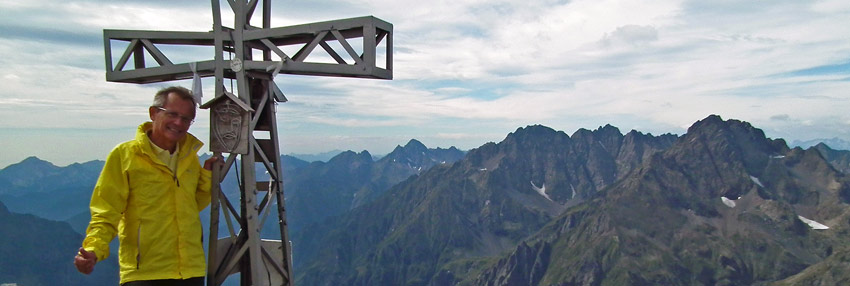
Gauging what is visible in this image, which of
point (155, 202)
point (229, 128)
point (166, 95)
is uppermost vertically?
point (166, 95)

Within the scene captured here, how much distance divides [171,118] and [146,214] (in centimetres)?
111

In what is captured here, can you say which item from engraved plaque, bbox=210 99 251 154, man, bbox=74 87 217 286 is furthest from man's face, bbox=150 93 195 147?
engraved plaque, bbox=210 99 251 154

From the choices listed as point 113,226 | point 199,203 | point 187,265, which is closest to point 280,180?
point 199,203

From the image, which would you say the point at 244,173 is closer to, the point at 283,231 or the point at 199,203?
the point at 199,203

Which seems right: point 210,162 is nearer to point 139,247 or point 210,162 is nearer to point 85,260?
point 139,247

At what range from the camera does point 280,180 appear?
7879mm

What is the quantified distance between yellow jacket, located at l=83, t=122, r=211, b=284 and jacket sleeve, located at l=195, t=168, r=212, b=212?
28cm

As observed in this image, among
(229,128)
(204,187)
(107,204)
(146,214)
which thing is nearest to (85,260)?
(107,204)

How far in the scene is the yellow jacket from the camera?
5828 millimetres

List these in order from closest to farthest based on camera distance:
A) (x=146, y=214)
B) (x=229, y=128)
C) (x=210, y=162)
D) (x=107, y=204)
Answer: (x=107, y=204) < (x=146, y=214) < (x=210, y=162) < (x=229, y=128)

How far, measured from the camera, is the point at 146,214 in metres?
6.10

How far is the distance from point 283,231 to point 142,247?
222 cm

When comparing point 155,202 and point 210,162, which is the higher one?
point 210,162

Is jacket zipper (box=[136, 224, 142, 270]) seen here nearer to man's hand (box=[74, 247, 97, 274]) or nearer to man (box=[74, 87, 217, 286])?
man (box=[74, 87, 217, 286])
